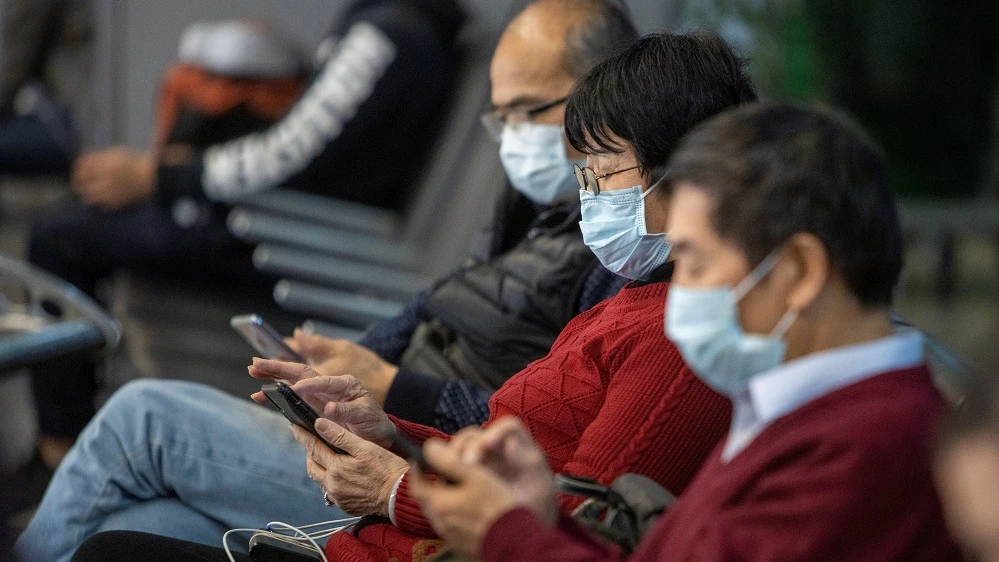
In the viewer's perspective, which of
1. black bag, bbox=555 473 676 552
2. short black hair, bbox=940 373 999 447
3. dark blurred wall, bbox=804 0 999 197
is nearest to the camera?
short black hair, bbox=940 373 999 447

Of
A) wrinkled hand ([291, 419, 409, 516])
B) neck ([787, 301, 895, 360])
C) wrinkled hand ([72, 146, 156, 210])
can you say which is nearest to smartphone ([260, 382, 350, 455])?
wrinkled hand ([291, 419, 409, 516])

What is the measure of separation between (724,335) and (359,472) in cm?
71

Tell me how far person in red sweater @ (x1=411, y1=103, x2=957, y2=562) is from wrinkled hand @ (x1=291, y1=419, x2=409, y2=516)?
1.60ft

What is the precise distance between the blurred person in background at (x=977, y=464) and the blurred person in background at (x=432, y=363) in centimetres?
94

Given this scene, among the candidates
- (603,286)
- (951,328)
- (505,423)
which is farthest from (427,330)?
(951,328)

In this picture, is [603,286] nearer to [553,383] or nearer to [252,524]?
[553,383]

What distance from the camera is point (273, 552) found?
180 centimetres

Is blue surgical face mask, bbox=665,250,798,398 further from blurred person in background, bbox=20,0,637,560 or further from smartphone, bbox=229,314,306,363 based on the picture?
smartphone, bbox=229,314,306,363

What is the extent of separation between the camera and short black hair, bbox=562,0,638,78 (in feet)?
8.22

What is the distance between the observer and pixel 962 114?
7793 millimetres

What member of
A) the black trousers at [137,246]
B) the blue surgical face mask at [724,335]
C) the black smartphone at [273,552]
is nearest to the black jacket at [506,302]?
the black smartphone at [273,552]

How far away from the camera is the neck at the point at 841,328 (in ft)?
4.19

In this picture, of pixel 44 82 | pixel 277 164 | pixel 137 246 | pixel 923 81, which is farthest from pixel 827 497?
pixel 923 81

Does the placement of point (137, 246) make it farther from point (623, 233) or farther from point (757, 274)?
point (757, 274)
